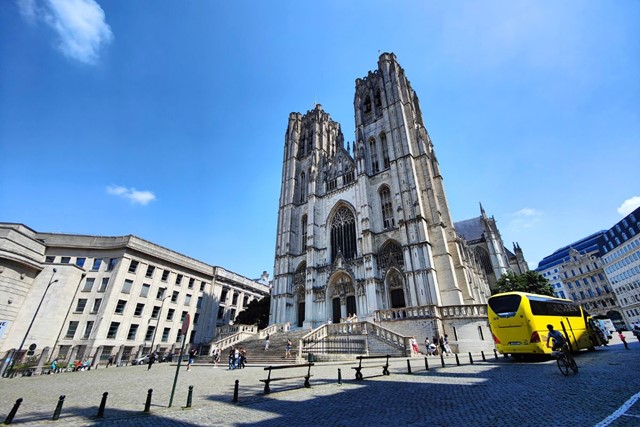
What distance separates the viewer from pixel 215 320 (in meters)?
38.3

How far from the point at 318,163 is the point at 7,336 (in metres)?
35.5

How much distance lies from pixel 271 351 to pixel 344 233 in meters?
15.7

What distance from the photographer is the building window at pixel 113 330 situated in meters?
27.4

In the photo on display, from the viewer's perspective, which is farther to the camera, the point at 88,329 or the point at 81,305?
the point at 81,305

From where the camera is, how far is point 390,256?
2725 cm

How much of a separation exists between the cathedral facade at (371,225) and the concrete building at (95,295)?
12.3 metres

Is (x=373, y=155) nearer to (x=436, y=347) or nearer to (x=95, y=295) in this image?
(x=436, y=347)

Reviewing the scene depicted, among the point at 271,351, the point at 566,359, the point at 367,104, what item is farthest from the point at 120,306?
the point at 367,104

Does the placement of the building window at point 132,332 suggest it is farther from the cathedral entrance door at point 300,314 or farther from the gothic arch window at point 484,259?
the gothic arch window at point 484,259

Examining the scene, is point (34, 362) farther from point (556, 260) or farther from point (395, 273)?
point (556, 260)

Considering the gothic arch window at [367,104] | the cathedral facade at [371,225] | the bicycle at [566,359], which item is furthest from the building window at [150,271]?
the bicycle at [566,359]

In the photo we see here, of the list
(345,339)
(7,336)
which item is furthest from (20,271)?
(345,339)

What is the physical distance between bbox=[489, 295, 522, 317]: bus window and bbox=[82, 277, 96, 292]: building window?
36.0 m

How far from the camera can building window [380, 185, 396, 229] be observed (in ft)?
96.9
